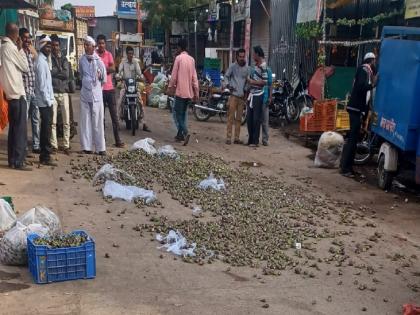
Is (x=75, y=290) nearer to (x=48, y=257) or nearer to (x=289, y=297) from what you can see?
(x=48, y=257)

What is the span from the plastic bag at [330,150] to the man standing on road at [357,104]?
0.40 m

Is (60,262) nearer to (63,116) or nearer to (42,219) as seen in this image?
(42,219)

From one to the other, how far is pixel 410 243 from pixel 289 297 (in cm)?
227

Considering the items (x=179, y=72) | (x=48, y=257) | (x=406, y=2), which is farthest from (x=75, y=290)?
(x=406, y=2)

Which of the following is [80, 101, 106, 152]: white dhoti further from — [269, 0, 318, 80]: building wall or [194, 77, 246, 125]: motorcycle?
[269, 0, 318, 80]: building wall

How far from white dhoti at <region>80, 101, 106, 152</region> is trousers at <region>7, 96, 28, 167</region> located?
1.44 m

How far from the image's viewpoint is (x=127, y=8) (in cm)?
5047

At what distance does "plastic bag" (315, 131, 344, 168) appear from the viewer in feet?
32.2

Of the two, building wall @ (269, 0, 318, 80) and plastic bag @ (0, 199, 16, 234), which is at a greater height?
building wall @ (269, 0, 318, 80)

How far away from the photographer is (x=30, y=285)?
434 centimetres

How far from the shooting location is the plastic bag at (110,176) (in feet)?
24.9

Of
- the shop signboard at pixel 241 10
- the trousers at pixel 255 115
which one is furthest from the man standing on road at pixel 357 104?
the shop signboard at pixel 241 10

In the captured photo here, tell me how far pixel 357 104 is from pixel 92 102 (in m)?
4.50

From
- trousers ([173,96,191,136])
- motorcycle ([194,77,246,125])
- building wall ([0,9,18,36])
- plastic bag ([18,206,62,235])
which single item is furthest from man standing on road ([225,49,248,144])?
building wall ([0,9,18,36])
